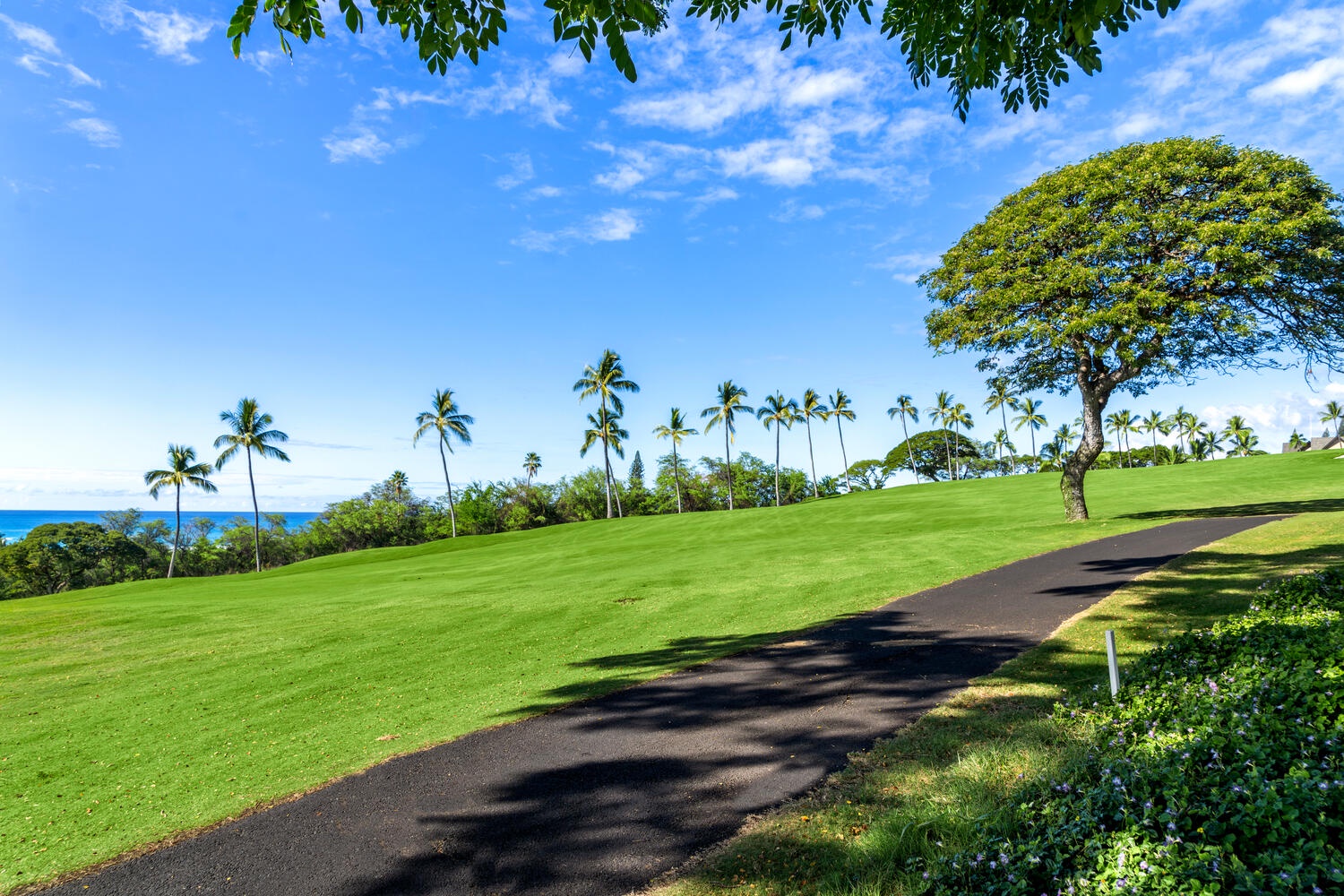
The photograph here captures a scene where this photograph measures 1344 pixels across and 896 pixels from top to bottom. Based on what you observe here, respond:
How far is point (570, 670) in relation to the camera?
9.84 meters

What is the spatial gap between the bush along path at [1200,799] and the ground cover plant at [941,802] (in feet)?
0.12

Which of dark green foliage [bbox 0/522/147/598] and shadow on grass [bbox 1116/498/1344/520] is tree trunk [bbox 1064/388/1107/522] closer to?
shadow on grass [bbox 1116/498/1344/520]

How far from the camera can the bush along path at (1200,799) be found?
9.94 ft

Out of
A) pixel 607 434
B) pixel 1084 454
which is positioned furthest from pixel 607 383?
pixel 1084 454

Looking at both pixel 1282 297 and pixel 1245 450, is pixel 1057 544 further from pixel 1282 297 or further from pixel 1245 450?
pixel 1245 450

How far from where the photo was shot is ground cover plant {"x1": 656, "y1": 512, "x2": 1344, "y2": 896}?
152 inches

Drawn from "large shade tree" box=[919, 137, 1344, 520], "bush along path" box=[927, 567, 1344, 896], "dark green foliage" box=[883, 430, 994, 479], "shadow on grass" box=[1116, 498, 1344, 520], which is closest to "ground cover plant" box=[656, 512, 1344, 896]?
"bush along path" box=[927, 567, 1344, 896]

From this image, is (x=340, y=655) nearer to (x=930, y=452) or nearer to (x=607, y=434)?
(x=607, y=434)

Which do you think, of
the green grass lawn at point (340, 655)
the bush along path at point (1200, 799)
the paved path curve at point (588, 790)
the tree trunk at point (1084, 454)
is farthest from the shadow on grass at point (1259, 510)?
the bush along path at point (1200, 799)

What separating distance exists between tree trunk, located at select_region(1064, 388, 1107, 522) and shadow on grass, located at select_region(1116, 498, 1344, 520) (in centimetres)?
252

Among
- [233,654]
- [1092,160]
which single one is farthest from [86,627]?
[1092,160]

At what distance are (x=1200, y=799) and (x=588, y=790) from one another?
4.46 m

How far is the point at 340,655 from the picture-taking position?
11516 mm

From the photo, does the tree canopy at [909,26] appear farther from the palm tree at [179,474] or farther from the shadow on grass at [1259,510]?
the palm tree at [179,474]
